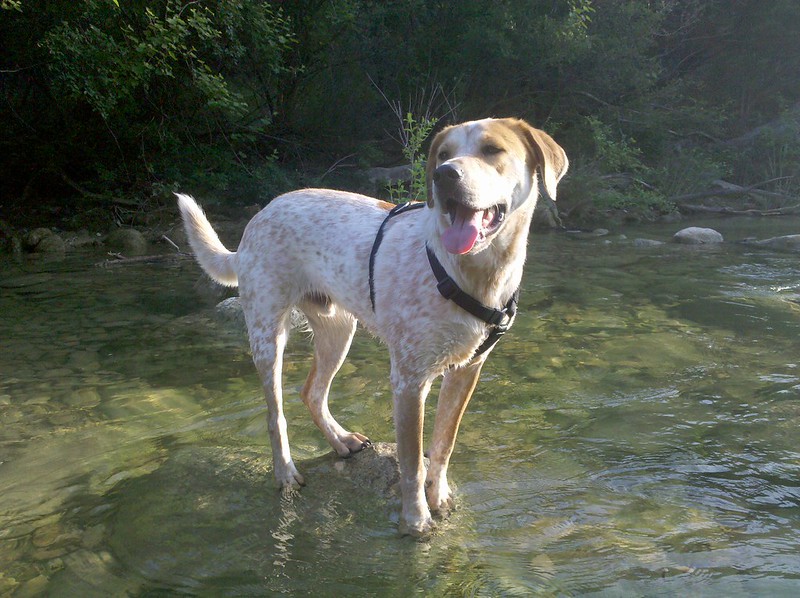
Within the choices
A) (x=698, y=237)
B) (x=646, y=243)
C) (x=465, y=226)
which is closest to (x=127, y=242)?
(x=646, y=243)

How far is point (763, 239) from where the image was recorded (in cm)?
1234

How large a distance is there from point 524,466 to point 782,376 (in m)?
2.49

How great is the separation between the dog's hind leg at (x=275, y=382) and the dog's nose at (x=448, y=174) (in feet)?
4.96

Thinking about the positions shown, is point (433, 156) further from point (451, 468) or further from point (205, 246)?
point (205, 246)

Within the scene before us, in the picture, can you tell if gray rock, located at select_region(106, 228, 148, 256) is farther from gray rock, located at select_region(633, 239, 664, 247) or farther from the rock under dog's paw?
the rock under dog's paw

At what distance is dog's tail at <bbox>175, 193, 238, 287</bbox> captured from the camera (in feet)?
14.2

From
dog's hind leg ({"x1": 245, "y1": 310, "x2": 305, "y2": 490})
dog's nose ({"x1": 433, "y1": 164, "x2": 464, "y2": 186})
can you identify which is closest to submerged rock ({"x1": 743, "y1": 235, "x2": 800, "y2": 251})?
dog's hind leg ({"x1": 245, "y1": 310, "x2": 305, "y2": 490})

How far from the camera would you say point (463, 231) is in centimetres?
275

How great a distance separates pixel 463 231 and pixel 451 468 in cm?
157

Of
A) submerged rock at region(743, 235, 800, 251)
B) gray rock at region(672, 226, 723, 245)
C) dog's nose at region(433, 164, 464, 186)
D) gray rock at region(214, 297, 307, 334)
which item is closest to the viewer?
dog's nose at region(433, 164, 464, 186)

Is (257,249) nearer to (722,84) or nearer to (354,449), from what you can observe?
(354,449)

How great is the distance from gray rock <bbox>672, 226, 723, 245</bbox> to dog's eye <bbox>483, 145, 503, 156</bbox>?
1013 centimetres

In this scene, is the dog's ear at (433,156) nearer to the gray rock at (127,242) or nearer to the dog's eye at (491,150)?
the dog's eye at (491,150)

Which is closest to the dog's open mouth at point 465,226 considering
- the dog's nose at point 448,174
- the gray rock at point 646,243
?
the dog's nose at point 448,174
